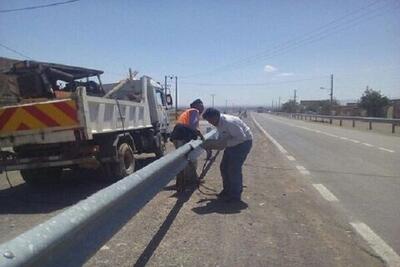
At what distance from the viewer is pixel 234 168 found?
9.10 meters

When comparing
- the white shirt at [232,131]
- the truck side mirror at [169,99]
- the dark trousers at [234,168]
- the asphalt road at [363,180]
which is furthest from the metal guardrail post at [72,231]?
the truck side mirror at [169,99]

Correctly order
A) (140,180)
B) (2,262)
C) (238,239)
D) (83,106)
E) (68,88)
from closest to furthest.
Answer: (2,262) → (140,180) → (238,239) → (83,106) → (68,88)

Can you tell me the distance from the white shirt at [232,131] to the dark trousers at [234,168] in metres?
0.10

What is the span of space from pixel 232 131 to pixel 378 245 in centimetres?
361

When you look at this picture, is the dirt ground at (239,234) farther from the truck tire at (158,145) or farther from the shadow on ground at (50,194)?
the truck tire at (158,145)

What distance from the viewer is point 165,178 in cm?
701

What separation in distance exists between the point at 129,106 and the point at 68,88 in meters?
1.50

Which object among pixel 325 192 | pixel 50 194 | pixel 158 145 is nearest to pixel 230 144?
pixel 325 192

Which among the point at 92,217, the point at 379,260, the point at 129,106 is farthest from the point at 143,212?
the point at 129,106

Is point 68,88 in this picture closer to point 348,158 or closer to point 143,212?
point 143,212

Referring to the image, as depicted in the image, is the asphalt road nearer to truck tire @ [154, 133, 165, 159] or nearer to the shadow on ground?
truck tire @ [154, 133, 165, 159]

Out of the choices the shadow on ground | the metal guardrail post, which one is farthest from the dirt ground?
the shadow on ground

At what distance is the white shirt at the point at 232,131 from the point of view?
30.3ft

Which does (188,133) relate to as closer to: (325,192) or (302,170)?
(325,192)
